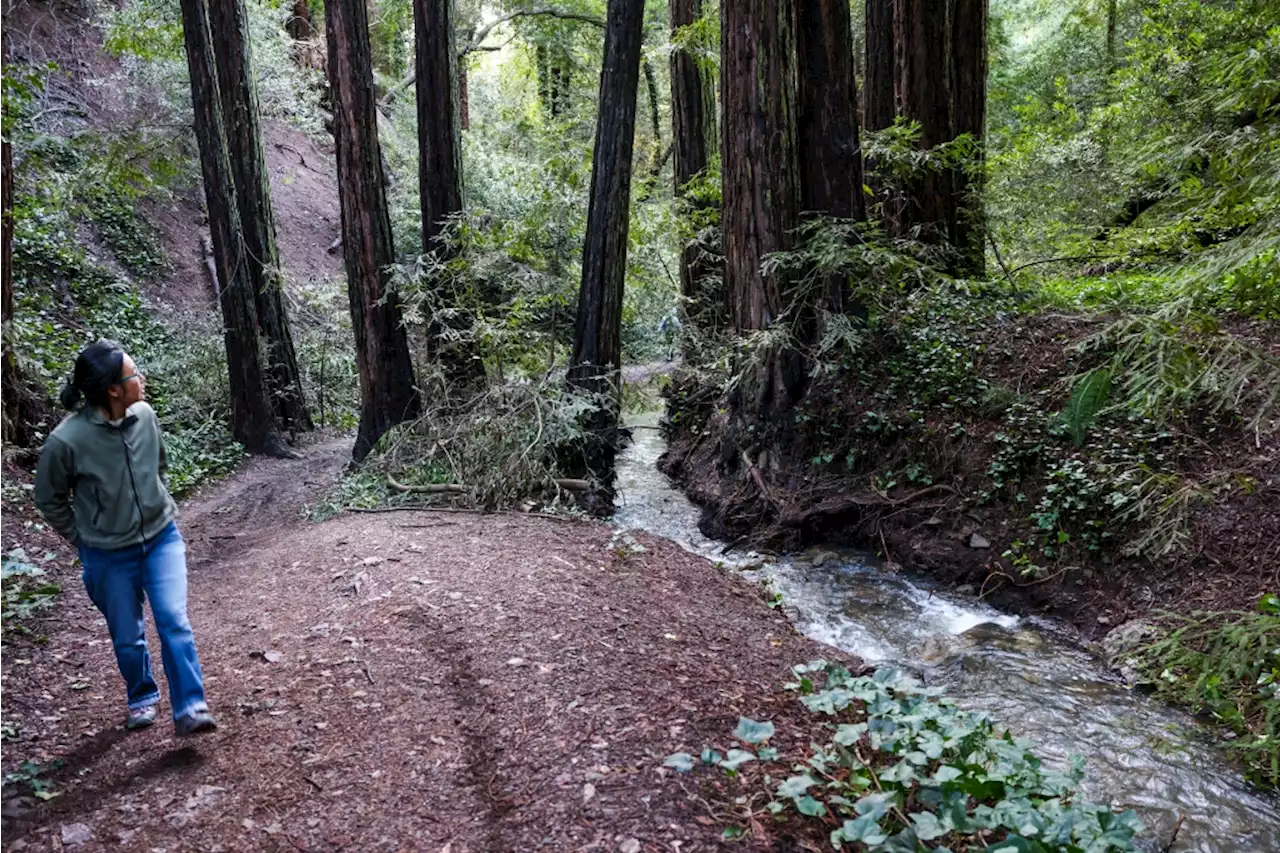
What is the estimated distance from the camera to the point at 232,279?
441 inches

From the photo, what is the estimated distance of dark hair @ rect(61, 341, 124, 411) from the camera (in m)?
3.66

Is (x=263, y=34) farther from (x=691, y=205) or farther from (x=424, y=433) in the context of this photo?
(x=424, y=433)

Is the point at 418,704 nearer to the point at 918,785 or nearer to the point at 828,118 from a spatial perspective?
the point at 918,785

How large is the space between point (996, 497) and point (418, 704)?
200 inches

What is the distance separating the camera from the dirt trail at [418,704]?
309 centimetres

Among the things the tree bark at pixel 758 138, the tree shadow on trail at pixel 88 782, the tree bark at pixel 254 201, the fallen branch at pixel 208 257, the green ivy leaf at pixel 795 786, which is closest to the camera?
the green ivy leaf at pixel 795 786

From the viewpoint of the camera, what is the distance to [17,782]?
3486mm

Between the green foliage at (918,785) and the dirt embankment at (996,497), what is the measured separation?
3.21 m

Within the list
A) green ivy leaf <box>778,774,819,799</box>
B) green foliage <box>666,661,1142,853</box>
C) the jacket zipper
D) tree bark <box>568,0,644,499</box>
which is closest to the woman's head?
the jacket zipper

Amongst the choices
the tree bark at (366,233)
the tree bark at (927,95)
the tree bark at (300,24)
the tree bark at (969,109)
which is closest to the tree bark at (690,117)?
the tree bark at (927,95)

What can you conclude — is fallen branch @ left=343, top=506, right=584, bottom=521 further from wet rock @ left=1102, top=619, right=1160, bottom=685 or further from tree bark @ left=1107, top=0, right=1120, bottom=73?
tree bark @ left=1107, top=0, right=1120, bottom=73

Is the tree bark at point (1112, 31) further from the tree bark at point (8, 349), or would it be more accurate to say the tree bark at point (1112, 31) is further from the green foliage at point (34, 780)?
the green foliage at point (34, 780)

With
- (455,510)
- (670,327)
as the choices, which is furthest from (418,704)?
(670,327)

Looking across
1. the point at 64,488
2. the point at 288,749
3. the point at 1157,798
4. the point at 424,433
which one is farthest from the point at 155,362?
the point at 1157,798
